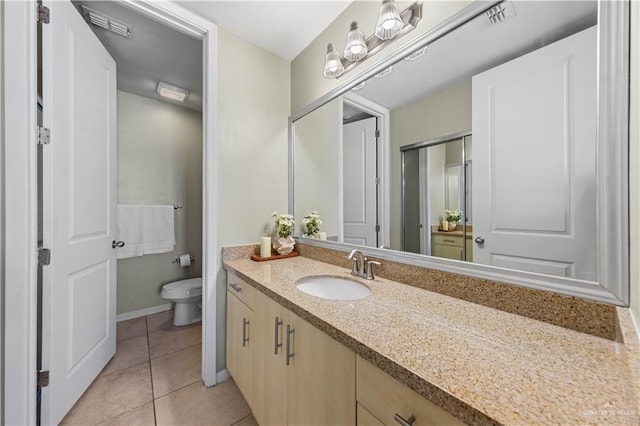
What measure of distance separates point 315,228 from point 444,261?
→ 3.05ft

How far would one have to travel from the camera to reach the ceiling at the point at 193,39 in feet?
4.70

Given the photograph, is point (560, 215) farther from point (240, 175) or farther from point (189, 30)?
point (189, 30)

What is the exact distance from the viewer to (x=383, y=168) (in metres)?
1.30

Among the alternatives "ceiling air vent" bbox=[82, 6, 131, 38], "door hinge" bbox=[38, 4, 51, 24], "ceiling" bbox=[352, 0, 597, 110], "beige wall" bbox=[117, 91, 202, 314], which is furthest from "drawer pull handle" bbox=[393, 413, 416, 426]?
"beige wall" bbox=[117, 91, 202, 314]

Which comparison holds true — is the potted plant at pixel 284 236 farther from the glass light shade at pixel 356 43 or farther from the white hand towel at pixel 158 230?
the white hand towel at pixel 158 230

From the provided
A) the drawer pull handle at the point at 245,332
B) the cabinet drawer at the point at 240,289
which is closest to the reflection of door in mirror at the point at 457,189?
the cabinet drawer at the point at 240,289

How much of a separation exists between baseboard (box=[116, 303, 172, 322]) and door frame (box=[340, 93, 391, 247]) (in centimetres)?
262

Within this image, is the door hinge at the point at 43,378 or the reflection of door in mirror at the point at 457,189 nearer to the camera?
the reflection of door in mirror at the point at 457,189

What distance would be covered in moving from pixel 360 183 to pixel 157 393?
175cm

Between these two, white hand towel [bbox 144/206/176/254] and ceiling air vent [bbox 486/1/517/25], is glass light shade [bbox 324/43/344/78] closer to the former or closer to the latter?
ceiling air vent [bbox 486/1/517/25]

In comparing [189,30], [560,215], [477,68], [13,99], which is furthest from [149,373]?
[477,68]

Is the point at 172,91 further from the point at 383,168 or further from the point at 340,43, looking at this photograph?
the point at 383,168

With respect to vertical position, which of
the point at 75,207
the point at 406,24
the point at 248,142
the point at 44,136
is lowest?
the point at 75,207

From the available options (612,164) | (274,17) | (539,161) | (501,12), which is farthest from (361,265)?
(274,17)
